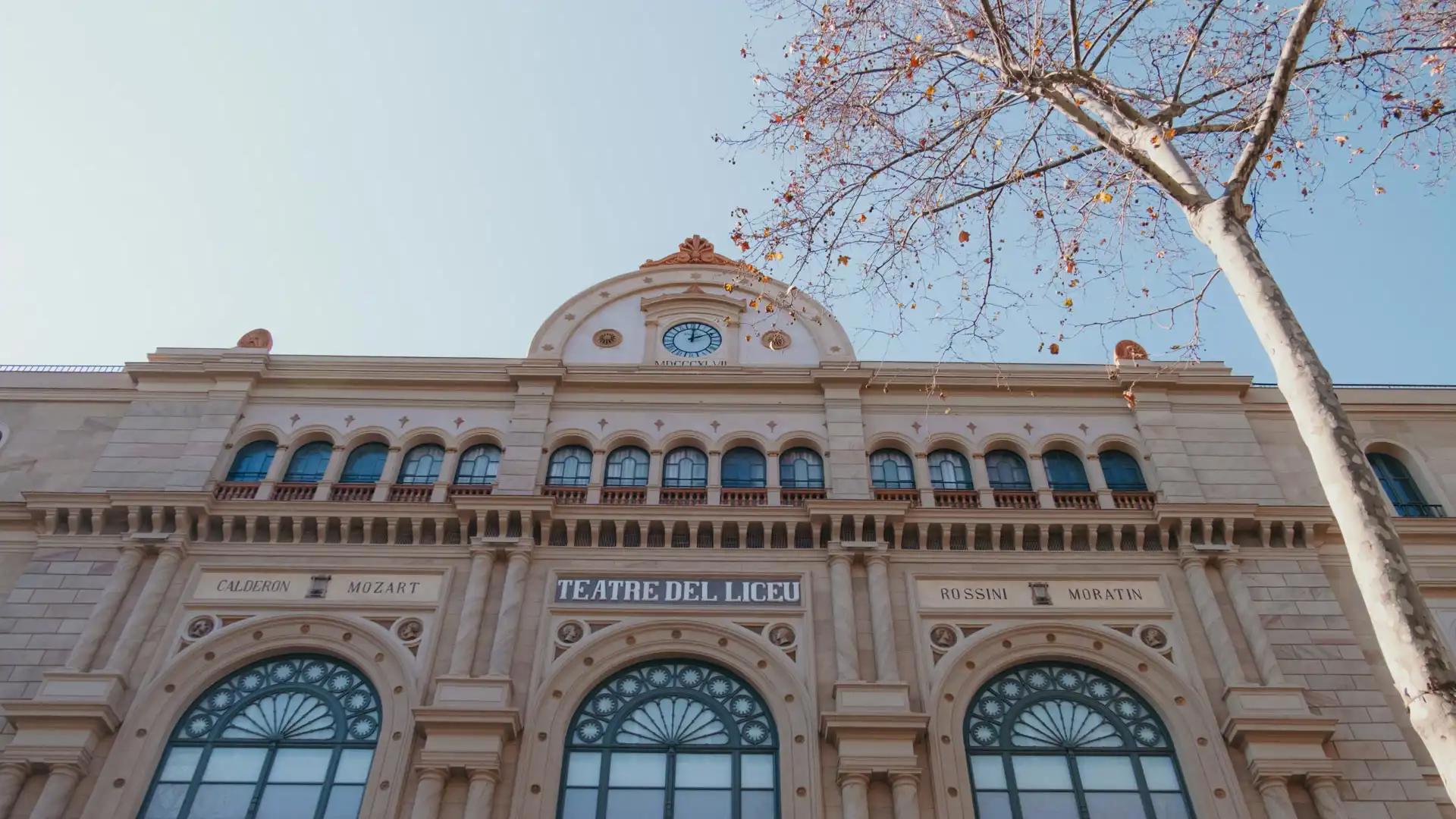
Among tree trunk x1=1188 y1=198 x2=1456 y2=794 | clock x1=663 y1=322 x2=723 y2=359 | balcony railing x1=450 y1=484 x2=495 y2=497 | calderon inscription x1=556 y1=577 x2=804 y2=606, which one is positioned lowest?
tree trunk x1=1188 y1=198 x2=1456 y2=794

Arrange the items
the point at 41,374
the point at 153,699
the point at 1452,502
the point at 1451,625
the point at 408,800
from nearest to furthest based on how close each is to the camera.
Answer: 1. the point at 408,800
2. the point at 153,699
3. the point at 1451,625
4. the point at 1452,502
5. the point at 41,374

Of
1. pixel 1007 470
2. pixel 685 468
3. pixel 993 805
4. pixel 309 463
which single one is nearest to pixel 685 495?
pixel 685 468

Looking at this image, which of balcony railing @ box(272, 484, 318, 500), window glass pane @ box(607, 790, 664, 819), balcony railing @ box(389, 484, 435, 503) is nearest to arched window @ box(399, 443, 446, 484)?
balcony railing @ box(389, 484, 435, 503)

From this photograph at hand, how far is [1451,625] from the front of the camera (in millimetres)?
23203

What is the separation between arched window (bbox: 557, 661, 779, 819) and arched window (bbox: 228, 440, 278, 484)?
9533 millimetres

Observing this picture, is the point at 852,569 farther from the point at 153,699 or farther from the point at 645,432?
the point at 153,699

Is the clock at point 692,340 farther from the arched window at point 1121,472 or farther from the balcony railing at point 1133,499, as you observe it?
the balcony railing at point 1133,499

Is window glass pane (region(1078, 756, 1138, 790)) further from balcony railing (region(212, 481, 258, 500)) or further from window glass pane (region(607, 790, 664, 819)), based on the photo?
balcony railing (region(212, 481, 258, 500))

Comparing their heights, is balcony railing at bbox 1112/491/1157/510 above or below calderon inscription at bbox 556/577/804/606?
above

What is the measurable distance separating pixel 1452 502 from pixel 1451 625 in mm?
3765

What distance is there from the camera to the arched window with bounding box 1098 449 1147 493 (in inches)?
1012

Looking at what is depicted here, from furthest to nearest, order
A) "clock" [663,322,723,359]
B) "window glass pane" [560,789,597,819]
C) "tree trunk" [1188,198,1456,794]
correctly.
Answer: "clock" [663,322,723,359] → "window glass pane" [560,789,597,819] → "tree trunk" [1188,198,1456,794]

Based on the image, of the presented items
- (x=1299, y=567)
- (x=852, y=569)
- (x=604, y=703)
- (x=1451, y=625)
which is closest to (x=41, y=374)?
(x=604, y=703)

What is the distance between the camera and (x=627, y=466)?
2606 cm
